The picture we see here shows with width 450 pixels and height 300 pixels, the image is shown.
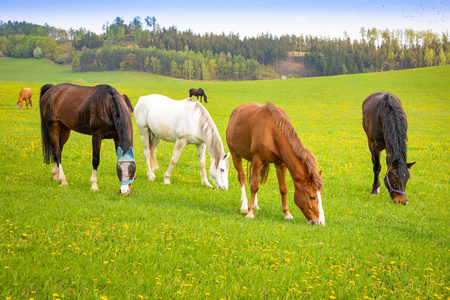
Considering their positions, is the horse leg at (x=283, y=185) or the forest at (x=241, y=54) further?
the forest at (x=241, y=54)

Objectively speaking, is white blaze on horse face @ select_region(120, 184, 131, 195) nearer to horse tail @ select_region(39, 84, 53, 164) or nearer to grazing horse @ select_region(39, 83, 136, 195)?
grazing horse @ select_region(39, 83, 136, 195)

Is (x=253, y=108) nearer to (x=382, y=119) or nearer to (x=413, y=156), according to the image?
(x=382, y=119)

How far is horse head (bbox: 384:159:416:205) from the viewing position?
9797 millimetres

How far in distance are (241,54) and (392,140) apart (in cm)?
14655

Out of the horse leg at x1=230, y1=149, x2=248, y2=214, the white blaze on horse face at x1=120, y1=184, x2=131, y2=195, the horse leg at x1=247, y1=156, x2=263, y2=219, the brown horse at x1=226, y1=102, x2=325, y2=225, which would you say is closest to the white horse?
the horse leg at x1=230, y1=149, x2=248, y2=214

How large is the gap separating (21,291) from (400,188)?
913cm

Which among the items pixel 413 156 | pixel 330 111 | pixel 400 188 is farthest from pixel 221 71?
pixel 400 188

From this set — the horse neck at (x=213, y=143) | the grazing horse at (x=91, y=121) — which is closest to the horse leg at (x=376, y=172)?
the horse neck at (x=213, y=143)

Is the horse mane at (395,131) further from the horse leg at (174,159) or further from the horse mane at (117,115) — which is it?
the horse mane at (117,115)

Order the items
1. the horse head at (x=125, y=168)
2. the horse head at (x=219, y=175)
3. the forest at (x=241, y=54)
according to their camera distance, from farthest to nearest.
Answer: the forest at (x=241, y=54) < the horse head at (x=219, y=175) < the horse head at (x=125, y=168)

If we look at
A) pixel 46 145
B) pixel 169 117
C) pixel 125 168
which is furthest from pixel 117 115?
pixel 46 145

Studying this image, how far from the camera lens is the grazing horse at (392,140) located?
991 centimetres

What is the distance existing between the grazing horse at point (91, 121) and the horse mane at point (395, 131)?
22.2 ft

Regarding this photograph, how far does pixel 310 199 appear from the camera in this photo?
7.32 m
